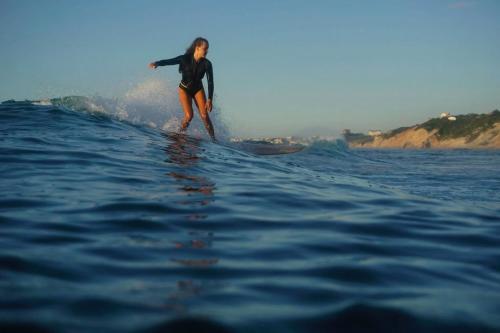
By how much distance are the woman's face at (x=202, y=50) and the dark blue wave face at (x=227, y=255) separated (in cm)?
534

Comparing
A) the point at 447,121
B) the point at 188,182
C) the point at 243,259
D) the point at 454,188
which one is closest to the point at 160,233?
the point at 243,259

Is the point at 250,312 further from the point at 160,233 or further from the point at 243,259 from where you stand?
the point at 160,233

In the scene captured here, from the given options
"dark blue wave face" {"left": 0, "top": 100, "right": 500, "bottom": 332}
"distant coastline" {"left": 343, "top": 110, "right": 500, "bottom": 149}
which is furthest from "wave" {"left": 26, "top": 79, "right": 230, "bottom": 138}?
"distant coastline" {"left": 343, "top": 110, "right": 500, "bottom": 149}

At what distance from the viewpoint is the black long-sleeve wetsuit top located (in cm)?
1163

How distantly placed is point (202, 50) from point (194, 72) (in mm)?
683

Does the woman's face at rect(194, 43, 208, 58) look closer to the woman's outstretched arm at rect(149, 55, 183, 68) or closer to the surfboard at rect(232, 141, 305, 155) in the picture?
the woman's outstretched arm at rect(149, 55, 183, 68)

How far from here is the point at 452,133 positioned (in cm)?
10888

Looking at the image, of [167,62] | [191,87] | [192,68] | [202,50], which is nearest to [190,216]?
[202,50]

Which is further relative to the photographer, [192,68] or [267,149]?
[267,149]

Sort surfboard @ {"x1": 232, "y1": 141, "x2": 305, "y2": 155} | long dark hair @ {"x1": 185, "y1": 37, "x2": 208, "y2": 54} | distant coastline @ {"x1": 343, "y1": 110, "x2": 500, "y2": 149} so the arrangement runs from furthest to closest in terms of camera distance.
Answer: distant coastline @ {"x1": 343, "y1": 110, "x2": 500, "y2": 149}
surfboard @ {"x1": 232, "y1": 141, "x2": 305, "y2": 155}
long dark hair @ {"x1": 185, "y1": 37, "x2": 208, "y2": 54}

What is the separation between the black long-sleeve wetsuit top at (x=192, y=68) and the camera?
11.6 m

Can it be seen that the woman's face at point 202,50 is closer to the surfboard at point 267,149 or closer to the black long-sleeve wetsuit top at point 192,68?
the black long-sleeve wetsuit top at point 192,68

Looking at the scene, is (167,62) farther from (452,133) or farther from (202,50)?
(452,133)

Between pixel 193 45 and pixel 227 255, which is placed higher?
pixel 193 45
